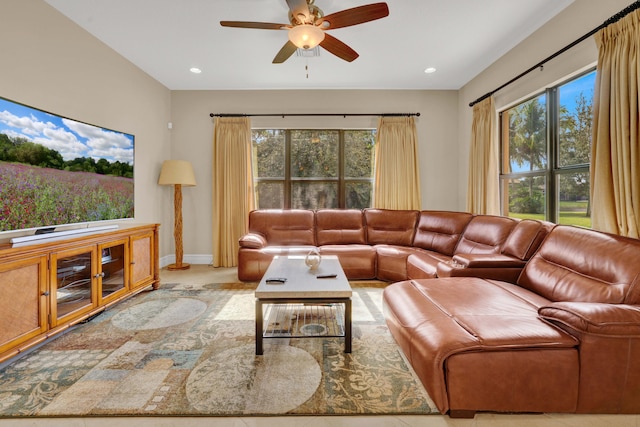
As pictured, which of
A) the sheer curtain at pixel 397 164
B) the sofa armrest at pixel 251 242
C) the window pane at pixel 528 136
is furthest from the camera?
the sheer curtain at pixel 397 164

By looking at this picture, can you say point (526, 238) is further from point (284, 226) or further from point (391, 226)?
point (284, 226)

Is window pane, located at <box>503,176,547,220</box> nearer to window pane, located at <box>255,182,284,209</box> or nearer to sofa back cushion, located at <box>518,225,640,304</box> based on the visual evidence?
sofa back cushion, located at <box>518,225,640,304</box>

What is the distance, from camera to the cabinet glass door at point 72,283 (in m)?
2.12

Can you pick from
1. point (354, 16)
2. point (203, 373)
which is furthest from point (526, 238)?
point (203, 373)

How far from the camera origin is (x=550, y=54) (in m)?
2.72

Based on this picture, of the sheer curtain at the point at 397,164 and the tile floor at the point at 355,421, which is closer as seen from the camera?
the tile floor at the point at 355,421

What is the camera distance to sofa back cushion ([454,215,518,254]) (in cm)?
279

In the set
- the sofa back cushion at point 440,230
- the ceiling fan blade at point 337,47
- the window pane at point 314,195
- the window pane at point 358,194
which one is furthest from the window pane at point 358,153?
the ceiling fan blade at point 337,47

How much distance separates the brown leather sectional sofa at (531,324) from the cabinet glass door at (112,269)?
8.05 feet

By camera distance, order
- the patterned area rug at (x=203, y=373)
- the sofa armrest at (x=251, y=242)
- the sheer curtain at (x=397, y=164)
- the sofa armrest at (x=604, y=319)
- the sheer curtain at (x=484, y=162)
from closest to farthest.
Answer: the sofa armrest at (x=604, y=319)
the patterned area rug at (x=203, y=373)
the sheer curtain at (x=484, y=162)
the sofa armrest at (x=251, y=242)
the sheer curtain at (x=397, y=164)

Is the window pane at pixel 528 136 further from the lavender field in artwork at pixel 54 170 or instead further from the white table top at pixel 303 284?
the lavender field in artwork at pixel 54 170

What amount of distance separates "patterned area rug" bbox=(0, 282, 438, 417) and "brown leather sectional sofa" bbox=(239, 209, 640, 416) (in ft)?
0.89

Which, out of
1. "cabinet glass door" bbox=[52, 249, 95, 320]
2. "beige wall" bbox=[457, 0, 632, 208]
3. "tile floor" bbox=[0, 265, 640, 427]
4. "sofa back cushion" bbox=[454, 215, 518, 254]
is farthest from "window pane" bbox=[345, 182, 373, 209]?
"tile floor" bbox=[0, 265, 640, 427]

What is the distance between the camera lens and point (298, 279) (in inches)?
86.1
